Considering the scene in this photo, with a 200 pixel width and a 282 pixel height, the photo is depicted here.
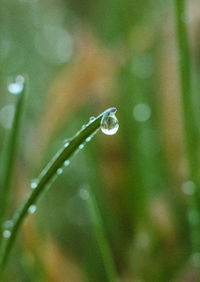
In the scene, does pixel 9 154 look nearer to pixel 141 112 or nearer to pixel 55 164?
pixel 55 164

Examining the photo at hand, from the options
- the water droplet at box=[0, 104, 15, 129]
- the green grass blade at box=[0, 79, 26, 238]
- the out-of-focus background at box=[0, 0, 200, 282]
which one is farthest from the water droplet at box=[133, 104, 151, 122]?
the green grass blade at box=[0, 79, 26, 238]

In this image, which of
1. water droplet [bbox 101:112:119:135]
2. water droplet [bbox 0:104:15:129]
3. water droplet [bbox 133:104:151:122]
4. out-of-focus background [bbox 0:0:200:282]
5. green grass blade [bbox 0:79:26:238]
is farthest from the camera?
water droplet [bbox 0:104:15:129]

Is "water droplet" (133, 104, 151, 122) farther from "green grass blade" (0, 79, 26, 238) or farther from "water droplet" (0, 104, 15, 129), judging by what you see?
"green grass blade" (0, 79, 26, 238)

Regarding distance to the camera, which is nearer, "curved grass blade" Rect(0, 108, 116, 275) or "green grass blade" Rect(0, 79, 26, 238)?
"curved grass blade" Rect(0, 108, 116, 275)

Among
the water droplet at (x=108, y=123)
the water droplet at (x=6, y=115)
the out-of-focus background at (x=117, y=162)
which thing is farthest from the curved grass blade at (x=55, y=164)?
the water droplet at (x=6, y=115)

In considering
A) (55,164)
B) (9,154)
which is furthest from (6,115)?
(55,164)

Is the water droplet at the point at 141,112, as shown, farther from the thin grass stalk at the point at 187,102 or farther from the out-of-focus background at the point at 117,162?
the thin grass stalk at the point at 187,102

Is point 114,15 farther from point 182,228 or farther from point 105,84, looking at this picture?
point 182,228

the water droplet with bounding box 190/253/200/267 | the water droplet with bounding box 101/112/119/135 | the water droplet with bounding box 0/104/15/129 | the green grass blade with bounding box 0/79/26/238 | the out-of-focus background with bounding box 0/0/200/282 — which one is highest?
the water droplet with bounding box 0/104/15/129
